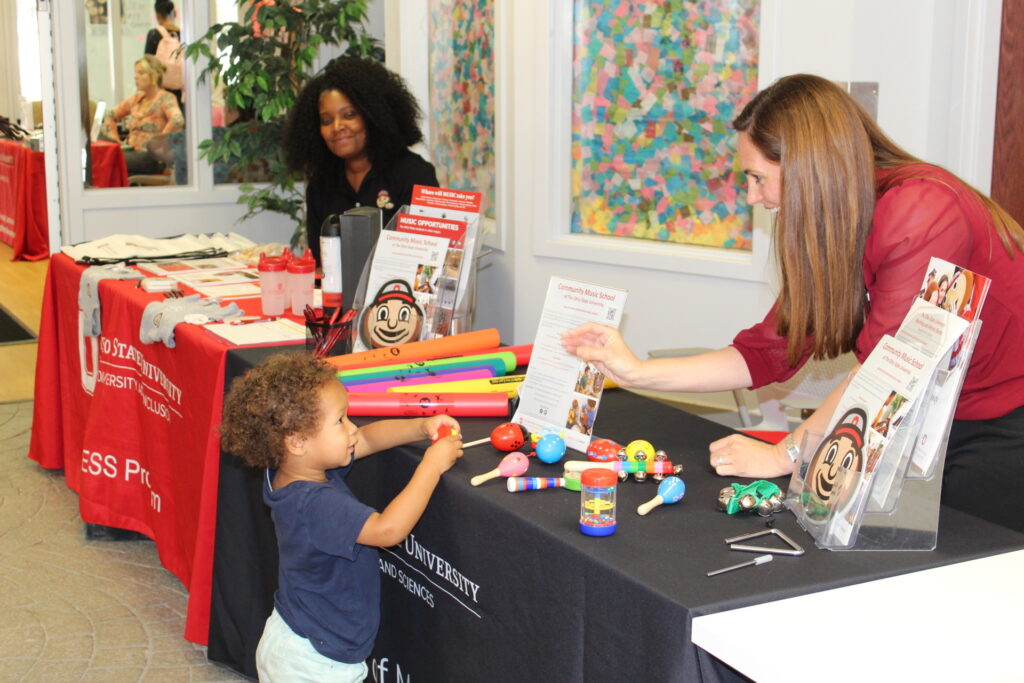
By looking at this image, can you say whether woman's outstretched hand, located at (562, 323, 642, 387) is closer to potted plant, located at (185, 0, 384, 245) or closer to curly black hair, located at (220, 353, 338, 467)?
curly black hair, located at (220, 353, 338, 467)

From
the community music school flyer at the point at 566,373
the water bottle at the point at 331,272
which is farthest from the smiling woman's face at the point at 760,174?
the water bottle at the point at 331,272

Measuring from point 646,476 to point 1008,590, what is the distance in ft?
1.82

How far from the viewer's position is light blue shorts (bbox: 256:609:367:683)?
72.5 inches

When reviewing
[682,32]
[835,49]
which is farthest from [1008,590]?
[682,32]

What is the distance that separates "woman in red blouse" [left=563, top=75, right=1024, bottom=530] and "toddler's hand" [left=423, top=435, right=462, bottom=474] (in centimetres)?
30

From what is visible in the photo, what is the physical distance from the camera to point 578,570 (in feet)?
4.61

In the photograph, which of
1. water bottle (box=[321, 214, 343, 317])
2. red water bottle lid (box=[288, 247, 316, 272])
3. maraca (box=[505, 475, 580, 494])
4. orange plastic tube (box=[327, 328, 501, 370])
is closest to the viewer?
maraca (box=[505, 475, 580, 494])

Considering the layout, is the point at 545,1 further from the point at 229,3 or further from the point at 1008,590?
the point at 229,3

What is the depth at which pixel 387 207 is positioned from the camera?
11.5ft

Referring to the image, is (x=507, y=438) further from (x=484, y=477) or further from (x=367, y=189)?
(x=367, y=189)

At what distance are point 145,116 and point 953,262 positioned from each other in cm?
593

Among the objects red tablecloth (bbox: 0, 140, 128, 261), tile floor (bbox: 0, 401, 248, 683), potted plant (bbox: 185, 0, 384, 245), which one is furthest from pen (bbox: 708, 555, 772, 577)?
red tablecloth (bbox: 0, 140, 128, 261)

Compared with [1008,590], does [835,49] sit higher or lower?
higher

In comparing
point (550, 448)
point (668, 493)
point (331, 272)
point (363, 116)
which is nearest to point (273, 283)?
point (331, 272)
